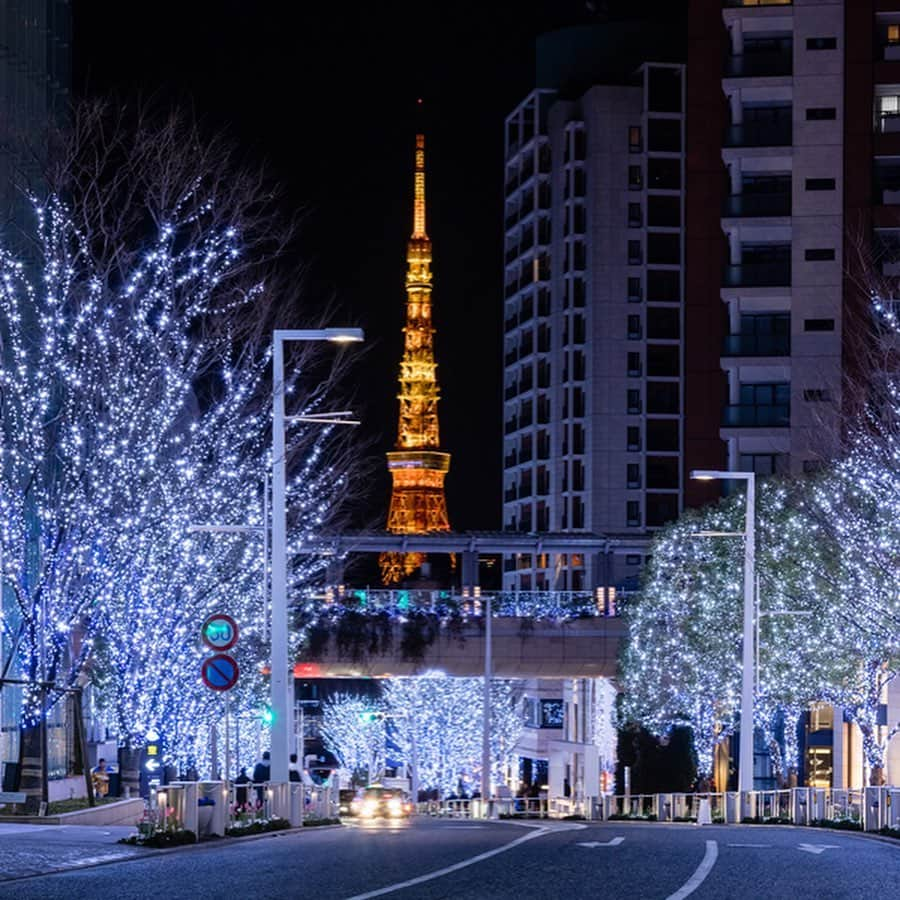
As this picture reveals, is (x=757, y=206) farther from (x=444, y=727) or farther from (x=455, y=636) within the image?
(x=444, y=727)

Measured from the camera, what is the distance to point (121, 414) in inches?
1188

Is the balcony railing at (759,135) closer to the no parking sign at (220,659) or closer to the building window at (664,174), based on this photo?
the building window at (664,174)

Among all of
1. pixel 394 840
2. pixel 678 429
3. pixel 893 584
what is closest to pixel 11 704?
pixel 893 584

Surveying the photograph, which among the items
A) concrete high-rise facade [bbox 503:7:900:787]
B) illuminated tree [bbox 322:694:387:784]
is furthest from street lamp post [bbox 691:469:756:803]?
illuminated tree [bbox 322:694:387:784]

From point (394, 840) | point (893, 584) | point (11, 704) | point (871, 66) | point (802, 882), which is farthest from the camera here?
point (871, 66)

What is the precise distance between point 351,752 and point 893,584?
61.1 meters

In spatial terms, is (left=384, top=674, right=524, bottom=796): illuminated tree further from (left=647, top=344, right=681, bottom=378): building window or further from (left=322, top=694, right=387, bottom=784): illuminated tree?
(left=647, top=344, right=681, bottom=378): building window

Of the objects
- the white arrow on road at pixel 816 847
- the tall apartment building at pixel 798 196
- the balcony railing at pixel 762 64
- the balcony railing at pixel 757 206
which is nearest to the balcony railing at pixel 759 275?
the tall apartment building at pixel 798 196

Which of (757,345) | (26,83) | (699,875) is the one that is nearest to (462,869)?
(699,875)

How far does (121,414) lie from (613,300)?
3004 inches

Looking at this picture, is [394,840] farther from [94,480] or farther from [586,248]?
[586,248]

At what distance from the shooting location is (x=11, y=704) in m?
41.5

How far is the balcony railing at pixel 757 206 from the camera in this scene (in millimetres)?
69188

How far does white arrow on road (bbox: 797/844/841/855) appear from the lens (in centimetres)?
2037
